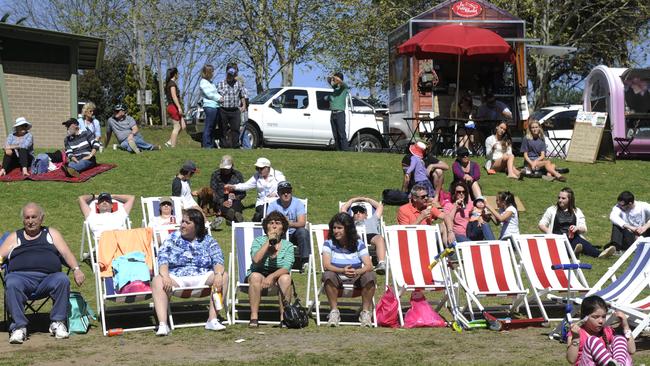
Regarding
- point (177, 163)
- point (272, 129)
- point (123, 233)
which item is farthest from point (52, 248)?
point (272, 129)

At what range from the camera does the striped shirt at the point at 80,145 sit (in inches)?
661

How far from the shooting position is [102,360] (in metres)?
8.23

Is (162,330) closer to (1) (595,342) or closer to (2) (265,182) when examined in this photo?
(1) (595,342)

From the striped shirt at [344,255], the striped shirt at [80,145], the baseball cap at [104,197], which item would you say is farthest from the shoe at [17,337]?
the striped shirt at [80,145]

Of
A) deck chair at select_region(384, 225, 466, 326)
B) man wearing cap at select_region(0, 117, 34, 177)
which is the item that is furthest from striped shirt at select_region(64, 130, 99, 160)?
deck chair at select_region(384, 225, 466, 326)

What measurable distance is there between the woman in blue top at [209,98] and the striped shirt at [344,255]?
9.42m

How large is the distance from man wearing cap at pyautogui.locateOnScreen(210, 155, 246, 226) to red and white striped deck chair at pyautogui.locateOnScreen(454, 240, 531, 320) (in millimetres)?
4597

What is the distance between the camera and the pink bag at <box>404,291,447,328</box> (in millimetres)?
9766

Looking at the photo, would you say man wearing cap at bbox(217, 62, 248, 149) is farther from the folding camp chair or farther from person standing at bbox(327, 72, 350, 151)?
the folding camp chair

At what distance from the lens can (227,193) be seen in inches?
581

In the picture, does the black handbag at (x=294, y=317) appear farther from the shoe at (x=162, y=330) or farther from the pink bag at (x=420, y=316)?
the shoe at (x=162, y=330)

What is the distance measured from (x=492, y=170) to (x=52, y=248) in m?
10.0

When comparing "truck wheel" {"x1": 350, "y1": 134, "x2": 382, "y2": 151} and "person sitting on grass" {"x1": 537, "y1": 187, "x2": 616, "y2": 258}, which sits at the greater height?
"truck wheel" {"x1": 350, "y1": 134, "x2": 382, "y2": 151}

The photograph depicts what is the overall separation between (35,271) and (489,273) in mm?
3985
